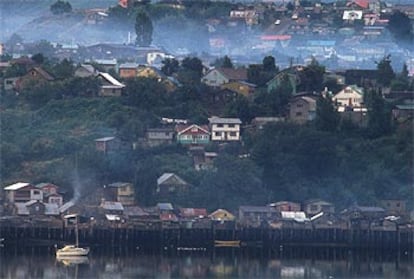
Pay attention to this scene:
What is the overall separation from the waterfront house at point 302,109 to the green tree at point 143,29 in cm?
1012

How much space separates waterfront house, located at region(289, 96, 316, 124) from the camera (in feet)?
113

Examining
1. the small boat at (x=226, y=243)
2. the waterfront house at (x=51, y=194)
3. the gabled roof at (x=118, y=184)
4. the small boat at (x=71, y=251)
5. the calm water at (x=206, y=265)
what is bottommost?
the calm water at (x=206, y=265)

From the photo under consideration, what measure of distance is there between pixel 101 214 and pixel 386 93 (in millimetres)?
8051

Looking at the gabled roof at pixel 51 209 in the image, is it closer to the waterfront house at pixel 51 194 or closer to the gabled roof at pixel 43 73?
the waterfront house at pixel 51 194

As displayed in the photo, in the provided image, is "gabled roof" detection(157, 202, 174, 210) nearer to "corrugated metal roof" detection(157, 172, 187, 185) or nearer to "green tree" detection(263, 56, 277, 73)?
"corrugated metal roof" detection(157, 172, 187, 185)

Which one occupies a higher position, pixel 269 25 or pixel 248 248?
pixel 269 25

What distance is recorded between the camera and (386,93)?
36188mm

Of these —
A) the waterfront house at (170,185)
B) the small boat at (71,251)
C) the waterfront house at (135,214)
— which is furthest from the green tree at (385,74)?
the small boat at (71,251)

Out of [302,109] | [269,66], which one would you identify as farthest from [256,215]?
[269,66]

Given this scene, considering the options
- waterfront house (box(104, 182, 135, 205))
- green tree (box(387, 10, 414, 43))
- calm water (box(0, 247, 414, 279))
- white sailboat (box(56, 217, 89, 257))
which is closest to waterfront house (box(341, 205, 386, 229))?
calm water (box(0, 247, 414, 279))

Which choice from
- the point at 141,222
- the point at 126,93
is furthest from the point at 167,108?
the point at 141,222

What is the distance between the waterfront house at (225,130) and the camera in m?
33.3

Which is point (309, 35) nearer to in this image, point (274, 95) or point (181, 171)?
point (274, 95)

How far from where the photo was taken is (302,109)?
3469 centimetres
